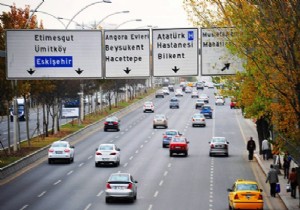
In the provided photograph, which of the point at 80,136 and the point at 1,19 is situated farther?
the point at 80,136

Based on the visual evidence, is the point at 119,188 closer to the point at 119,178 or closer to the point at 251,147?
the point at 119,178

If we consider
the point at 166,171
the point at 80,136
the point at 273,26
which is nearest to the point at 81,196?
the point at 166,171

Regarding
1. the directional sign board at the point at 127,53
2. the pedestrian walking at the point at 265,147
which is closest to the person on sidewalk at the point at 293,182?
the directional sign board at the point at 127,53

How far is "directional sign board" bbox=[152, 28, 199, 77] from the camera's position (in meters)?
42.2

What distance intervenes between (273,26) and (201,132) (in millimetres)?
54275

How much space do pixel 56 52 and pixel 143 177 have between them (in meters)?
11.6

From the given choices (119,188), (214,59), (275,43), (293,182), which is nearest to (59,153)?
(119,188)

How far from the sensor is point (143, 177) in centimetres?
5088

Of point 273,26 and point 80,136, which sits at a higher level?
point 273,26

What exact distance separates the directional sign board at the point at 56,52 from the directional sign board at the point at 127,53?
532 mm

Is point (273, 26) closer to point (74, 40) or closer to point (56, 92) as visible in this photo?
point (74, 40)

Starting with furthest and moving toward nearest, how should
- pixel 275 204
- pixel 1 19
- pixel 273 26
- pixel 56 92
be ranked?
pixel 56 92 → pixel 1 19 → pixel 275 204 → pixel 273 26

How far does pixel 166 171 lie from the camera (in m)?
54.1

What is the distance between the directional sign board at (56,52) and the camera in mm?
42656
